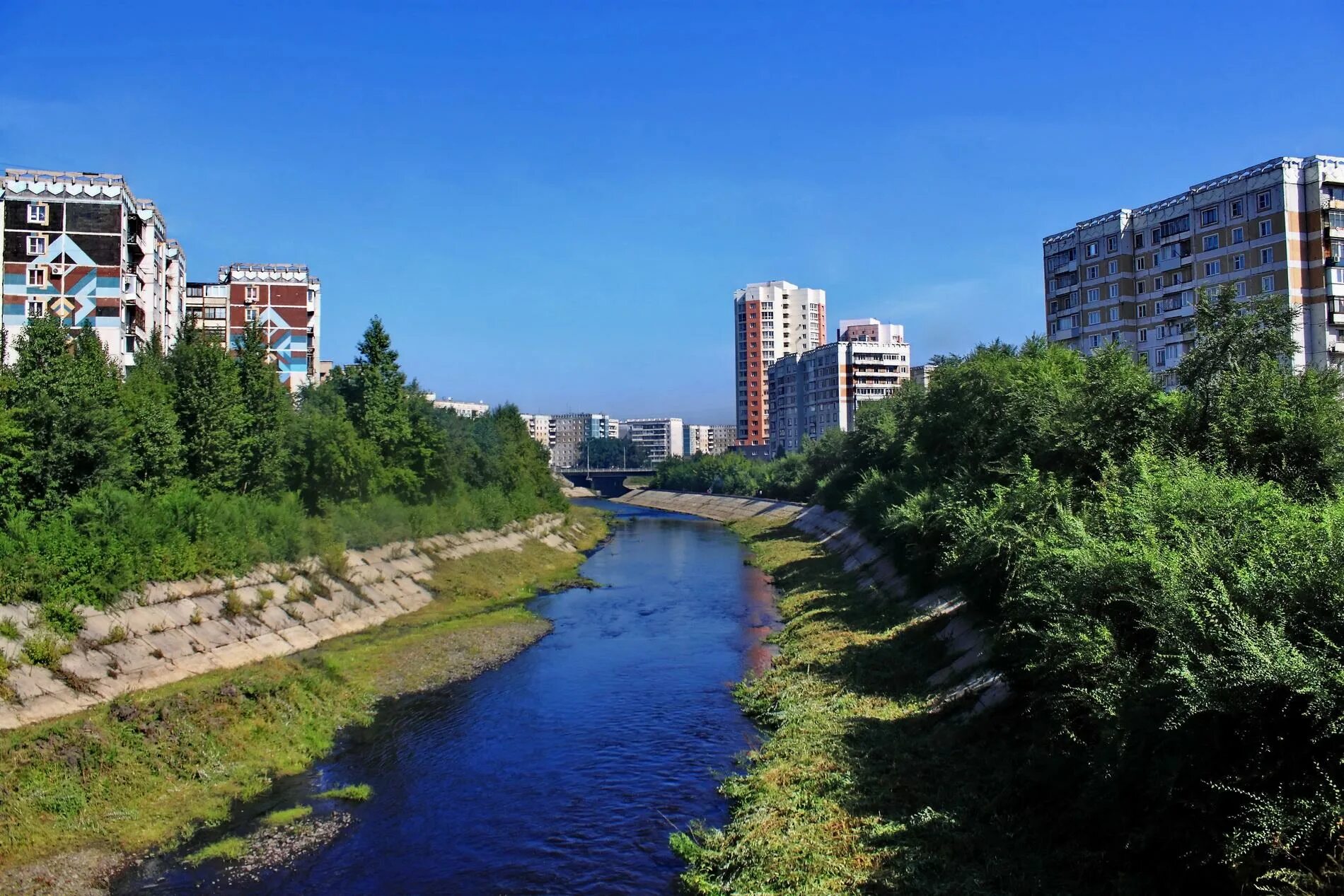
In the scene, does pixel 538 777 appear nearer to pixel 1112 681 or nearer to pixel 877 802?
pixel 877 802

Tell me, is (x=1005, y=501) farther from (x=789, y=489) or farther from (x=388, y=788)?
(x=789, y=489)

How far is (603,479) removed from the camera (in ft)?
634

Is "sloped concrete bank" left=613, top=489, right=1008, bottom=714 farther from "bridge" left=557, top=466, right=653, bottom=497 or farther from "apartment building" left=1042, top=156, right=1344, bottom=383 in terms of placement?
"bridge" left=557, top=466, right=653, bottom=497

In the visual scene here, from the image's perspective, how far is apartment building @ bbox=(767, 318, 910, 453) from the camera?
158m

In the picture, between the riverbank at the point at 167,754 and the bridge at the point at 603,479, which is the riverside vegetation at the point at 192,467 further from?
the bridge at the point at 603,479

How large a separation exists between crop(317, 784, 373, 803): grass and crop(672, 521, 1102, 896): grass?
7.69 meters

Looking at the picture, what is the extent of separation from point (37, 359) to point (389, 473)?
25368 millimetres

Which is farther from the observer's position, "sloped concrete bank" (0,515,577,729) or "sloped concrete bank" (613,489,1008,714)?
"sloped concrete bank" (0,515,577,729)

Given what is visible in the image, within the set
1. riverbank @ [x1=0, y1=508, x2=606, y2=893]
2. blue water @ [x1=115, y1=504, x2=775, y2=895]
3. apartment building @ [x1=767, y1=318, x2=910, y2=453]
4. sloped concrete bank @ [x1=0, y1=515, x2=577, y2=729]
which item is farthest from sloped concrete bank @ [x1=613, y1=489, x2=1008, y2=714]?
apartment building @ [x1=767, y1=318, x2=910, y2=453]

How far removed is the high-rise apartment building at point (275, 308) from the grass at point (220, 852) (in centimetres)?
8086

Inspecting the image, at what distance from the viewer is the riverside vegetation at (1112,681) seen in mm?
11062

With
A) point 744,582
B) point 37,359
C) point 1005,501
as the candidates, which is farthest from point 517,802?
point 744,582

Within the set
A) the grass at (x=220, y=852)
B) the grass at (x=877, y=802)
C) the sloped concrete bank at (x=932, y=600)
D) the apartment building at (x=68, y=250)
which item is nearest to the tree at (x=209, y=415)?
the apartment building at (x=68, y=250)

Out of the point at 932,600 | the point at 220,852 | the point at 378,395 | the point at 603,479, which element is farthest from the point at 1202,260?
the point at 603,479
